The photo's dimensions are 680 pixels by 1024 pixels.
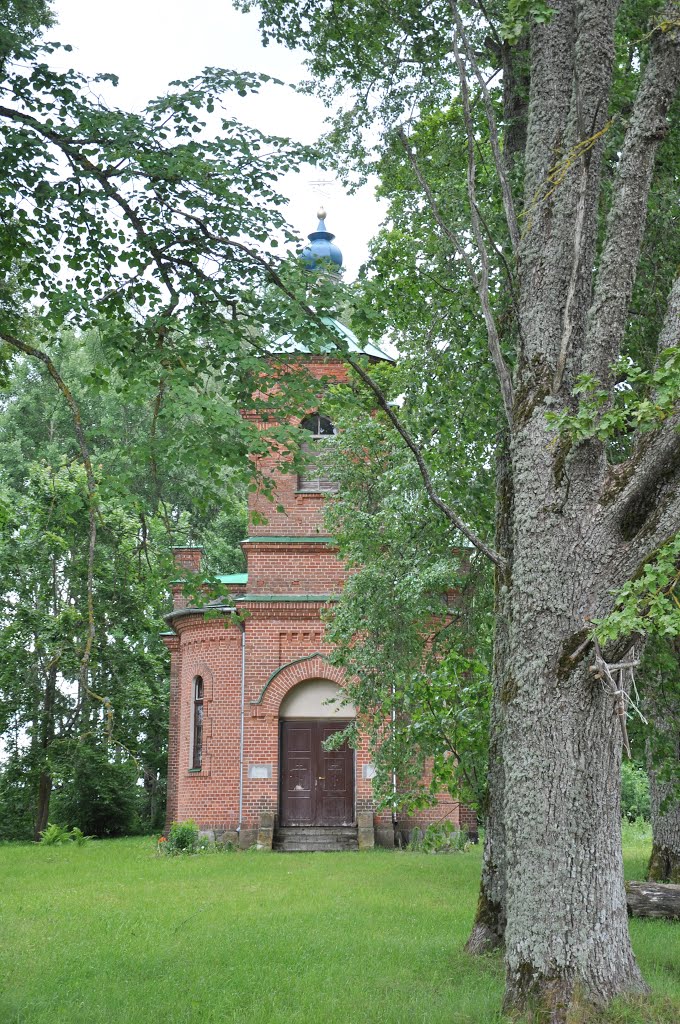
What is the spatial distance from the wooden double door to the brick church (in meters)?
0.02

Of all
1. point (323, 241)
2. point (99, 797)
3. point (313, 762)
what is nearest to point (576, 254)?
point (313, 762)

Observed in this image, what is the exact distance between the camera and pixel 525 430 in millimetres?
6887

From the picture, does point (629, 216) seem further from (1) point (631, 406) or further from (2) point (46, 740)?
(2) point (46, 740)

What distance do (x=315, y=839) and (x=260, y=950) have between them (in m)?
10.5

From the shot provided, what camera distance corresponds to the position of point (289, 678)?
20.2 m

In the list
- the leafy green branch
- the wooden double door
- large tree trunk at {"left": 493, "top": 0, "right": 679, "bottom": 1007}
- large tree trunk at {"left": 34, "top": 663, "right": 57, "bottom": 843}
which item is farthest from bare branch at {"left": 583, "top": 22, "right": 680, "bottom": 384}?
large tree trunk at {"left": 34, "top": 663, "right": 57, "bottom": 843}

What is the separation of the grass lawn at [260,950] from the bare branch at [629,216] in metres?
4.06

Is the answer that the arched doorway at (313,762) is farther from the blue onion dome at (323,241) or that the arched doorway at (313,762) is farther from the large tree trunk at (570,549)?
the large tree trunk at (570,549)

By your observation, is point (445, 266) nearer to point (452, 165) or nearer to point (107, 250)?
point (452, 165)

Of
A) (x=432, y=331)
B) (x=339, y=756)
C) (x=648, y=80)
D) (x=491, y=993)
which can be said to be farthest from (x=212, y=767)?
(x=648, y=80)

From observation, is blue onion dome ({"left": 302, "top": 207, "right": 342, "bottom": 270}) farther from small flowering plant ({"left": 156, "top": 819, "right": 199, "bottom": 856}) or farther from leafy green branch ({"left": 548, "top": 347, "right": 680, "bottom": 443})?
leafy green branch ({"left": 548, "top": 347, "right": 680, "bottom": 443})

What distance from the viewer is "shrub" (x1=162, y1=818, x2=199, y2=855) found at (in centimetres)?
1898

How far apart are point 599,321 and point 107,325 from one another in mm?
3461

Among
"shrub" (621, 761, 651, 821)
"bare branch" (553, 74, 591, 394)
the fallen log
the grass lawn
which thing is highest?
"bare branch" (553, 74, 591, 394)
